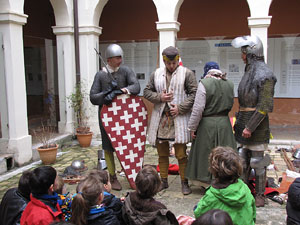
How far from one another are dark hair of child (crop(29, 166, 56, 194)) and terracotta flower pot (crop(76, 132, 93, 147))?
442 centimetres

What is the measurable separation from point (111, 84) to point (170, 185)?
5.04ft

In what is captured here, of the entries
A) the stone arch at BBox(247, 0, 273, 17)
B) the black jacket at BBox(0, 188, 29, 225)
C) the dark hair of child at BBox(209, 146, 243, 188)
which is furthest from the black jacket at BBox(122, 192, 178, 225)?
the stone arch at BBox(247, 0, 273, 17)

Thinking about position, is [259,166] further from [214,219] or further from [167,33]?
[167,33]

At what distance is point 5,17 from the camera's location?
5375mm

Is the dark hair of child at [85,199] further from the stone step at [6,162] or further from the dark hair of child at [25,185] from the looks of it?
the stone step at [6,162]

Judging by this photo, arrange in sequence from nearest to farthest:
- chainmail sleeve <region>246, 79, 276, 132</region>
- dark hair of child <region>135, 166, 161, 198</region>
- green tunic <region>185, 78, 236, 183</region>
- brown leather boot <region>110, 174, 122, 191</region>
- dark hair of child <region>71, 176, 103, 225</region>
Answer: dark hair of child <region>71, 176, 103, 225</region> → dark hair of child <region>135, 166, 161, 198</region> → chainmail sleeve <region>246, 79, 276, 132</region> → green tunic <region>185, 78, 236, 183</region> → brown leather boot <region>110, 174, 122, 191</region>

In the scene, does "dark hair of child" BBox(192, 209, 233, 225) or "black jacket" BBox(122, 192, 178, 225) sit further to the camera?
"black jacket" BBox(122, 192, 178, 225)

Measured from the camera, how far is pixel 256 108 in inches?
144

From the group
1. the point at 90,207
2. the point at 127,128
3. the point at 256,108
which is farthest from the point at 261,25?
the point at 90,207

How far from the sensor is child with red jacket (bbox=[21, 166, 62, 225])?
2422 mm

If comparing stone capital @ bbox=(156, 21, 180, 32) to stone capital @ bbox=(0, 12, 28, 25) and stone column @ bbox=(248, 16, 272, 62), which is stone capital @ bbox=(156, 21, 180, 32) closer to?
stone column @ bbox=(248, 16, 272, 62)

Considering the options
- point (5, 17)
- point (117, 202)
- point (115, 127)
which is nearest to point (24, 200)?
point (117, 202)

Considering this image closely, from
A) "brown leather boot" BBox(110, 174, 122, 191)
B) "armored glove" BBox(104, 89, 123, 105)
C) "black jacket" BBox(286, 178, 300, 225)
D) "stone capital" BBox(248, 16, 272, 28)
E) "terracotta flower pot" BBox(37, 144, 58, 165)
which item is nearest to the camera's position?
"black jacket" BBox(286, 178, 300, 225)

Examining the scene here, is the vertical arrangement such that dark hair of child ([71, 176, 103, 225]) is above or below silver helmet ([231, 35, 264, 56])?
below
